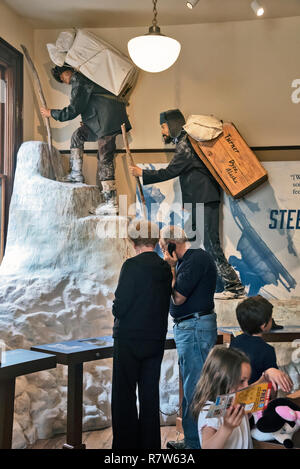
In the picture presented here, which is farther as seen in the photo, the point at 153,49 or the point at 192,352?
the point at 153,49

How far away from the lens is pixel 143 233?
2900 millimetres

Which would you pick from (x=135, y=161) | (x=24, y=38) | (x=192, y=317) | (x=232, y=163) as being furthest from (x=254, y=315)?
(x=24, y=38)

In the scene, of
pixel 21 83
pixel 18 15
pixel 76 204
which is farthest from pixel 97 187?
pixel 18 15

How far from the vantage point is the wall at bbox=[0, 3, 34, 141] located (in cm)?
480

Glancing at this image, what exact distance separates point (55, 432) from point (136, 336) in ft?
4.91

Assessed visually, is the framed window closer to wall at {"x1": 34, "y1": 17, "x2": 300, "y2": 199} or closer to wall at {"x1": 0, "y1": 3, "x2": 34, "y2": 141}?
wall at {"x1": 0, "y1": 3, "x2": 34, "y2": 141}

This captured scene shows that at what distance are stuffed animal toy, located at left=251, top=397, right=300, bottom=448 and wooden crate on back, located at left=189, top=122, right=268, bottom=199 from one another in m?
2.99

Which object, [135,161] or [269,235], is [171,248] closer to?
[269,235]

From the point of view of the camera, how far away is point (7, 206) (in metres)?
4.98

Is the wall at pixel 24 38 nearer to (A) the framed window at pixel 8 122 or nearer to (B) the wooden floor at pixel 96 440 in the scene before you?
(A) the framed window at pixel 8 122

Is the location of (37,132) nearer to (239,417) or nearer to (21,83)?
(21,83)

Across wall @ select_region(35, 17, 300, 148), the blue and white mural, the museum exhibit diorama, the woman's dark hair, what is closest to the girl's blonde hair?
the museum exhibit diorama

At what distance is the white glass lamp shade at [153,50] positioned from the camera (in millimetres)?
4207

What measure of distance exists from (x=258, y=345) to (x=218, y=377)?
0.47 m
